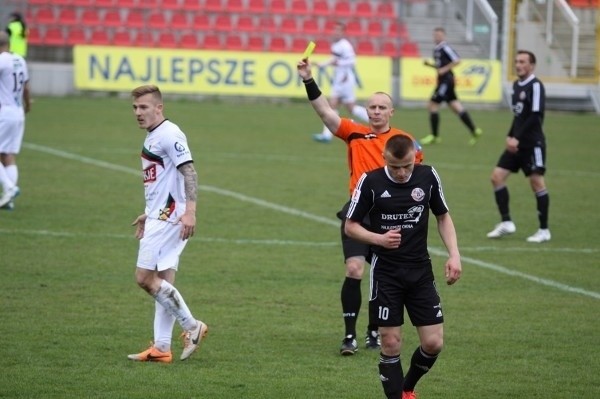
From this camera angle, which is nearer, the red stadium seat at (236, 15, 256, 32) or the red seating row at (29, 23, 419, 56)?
the red seating row at (29, 23, 419, 56)

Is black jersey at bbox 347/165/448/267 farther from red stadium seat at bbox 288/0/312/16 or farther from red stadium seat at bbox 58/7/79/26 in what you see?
red stadium seat at bbox 288/0/312/16

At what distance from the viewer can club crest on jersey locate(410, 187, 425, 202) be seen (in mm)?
7148

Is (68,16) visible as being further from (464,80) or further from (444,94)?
(444,94)

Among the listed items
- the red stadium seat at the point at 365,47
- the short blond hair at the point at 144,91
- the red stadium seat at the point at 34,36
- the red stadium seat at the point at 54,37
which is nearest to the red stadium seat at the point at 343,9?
the red stadium seat at the point at 365,47

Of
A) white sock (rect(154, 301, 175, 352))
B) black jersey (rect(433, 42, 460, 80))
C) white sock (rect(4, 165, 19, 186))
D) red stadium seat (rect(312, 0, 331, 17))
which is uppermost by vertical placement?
red stadium seat (rect(312, 0, 331, 17))

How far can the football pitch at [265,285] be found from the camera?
8039mm

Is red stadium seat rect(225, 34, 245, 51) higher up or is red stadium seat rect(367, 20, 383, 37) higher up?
red stadium seat rect(367, 20, 383, 37)

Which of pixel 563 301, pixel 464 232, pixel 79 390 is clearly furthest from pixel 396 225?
pixel 464 232

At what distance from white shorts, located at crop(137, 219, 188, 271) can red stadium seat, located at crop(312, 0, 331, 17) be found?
95.0 ft

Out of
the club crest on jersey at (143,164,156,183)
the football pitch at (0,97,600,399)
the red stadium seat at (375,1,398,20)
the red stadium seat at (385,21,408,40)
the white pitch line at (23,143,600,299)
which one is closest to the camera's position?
the football pitch at (0,97,600,399)

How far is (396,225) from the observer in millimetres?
7211

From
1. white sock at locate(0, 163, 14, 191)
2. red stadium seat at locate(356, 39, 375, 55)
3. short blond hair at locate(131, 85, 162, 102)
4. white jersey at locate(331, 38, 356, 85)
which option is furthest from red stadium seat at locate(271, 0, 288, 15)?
short blond hair at locate(131, 85, 162, 102)

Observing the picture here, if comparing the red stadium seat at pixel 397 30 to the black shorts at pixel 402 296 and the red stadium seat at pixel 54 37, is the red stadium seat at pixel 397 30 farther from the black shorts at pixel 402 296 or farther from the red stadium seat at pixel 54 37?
the black shorts at pixel 402 296

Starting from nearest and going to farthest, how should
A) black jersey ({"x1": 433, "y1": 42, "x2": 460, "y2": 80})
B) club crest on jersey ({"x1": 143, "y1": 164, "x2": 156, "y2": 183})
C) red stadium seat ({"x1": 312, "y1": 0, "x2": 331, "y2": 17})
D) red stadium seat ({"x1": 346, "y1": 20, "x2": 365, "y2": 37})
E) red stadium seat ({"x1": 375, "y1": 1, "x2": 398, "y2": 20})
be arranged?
club crest on jersey ({"x1": 143, "y1": 164, "x2": 156, "y2": 183})
black jersey ({"x1": 433, "y1": 42, "x2": 460, "y2": 80})
red stadium seat ({"x1": 346, "y1": 20, "x2": 365, "y2": 37})
red stadium seat ({"x1": 312, "y1": 0, "x2": 331, "y2": 17})
red stadium seat ({"x1": 375, "y1": 1, "x2": 398, "y2": 20})
